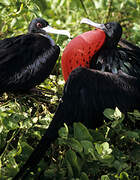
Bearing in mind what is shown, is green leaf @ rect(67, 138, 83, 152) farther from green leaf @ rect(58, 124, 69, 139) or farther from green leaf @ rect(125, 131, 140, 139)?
green leaf @ rect(125, 131, 140, 139)

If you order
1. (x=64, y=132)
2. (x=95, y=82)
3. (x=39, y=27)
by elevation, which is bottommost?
(x=64, y=132)

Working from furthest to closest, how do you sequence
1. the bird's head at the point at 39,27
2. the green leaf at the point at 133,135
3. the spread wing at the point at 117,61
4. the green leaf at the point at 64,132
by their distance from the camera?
1. the bird's head at the point at 39,27
2. the spread wing at the point at 117,61
3. the green leaf at the point at 133,135
4. the green leaf at the point at 64,132

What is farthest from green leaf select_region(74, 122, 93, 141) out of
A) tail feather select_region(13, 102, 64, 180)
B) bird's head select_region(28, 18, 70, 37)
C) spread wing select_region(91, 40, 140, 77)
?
bird's head select_region(28, 18, 70, 37)

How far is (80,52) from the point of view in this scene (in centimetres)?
184

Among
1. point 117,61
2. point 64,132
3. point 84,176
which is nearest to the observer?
point 84,176

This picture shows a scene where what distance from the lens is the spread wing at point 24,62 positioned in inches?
71.3

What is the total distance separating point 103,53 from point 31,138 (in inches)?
28.6

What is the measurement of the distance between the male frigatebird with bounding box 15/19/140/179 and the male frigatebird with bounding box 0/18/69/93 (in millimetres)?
134

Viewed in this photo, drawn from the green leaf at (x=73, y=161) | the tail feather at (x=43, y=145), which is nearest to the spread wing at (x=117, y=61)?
the tail feather at (x=43, y=145)

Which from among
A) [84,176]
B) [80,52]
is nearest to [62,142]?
[84,176]

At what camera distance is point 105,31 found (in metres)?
2.02

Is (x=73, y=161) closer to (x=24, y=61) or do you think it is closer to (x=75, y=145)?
(x=75, y=145)

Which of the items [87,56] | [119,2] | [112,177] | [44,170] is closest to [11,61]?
[87,56]

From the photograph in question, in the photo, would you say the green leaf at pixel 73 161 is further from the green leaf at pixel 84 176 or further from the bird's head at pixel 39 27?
the bird's head at pixel 39 27
